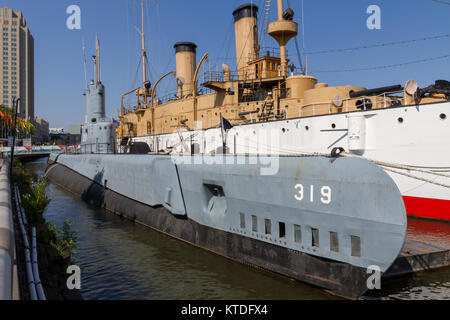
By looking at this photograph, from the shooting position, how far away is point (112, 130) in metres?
27.9

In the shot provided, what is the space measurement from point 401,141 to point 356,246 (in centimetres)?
924

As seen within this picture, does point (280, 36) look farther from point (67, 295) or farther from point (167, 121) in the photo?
point (67, 295)

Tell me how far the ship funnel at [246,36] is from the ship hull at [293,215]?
51.4ft

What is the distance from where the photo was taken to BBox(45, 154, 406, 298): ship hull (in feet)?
23.9

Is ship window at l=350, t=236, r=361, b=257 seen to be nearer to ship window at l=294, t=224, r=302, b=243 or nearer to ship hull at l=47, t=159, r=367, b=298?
ship hull at l=47, t=159, r=367, b=298

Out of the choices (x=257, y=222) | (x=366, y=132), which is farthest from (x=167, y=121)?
(x=257, y=222)

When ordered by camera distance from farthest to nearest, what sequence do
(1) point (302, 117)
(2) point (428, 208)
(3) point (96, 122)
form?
(3) point (96, 122), (1) point (302, 117), (2) point (428, 208)

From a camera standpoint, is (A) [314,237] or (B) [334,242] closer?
(B) [334,242]

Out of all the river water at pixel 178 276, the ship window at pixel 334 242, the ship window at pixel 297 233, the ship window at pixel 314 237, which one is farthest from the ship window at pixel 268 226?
the ship window at pixel 334 242

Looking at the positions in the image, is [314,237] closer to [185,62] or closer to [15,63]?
[185,62]

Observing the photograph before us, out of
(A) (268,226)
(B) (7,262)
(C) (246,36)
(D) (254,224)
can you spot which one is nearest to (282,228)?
(A) (268,226)

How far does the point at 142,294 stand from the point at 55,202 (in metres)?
16.9

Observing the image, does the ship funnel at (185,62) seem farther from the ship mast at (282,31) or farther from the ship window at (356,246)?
the ship window at (356,246)

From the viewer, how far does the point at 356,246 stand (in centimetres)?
762
